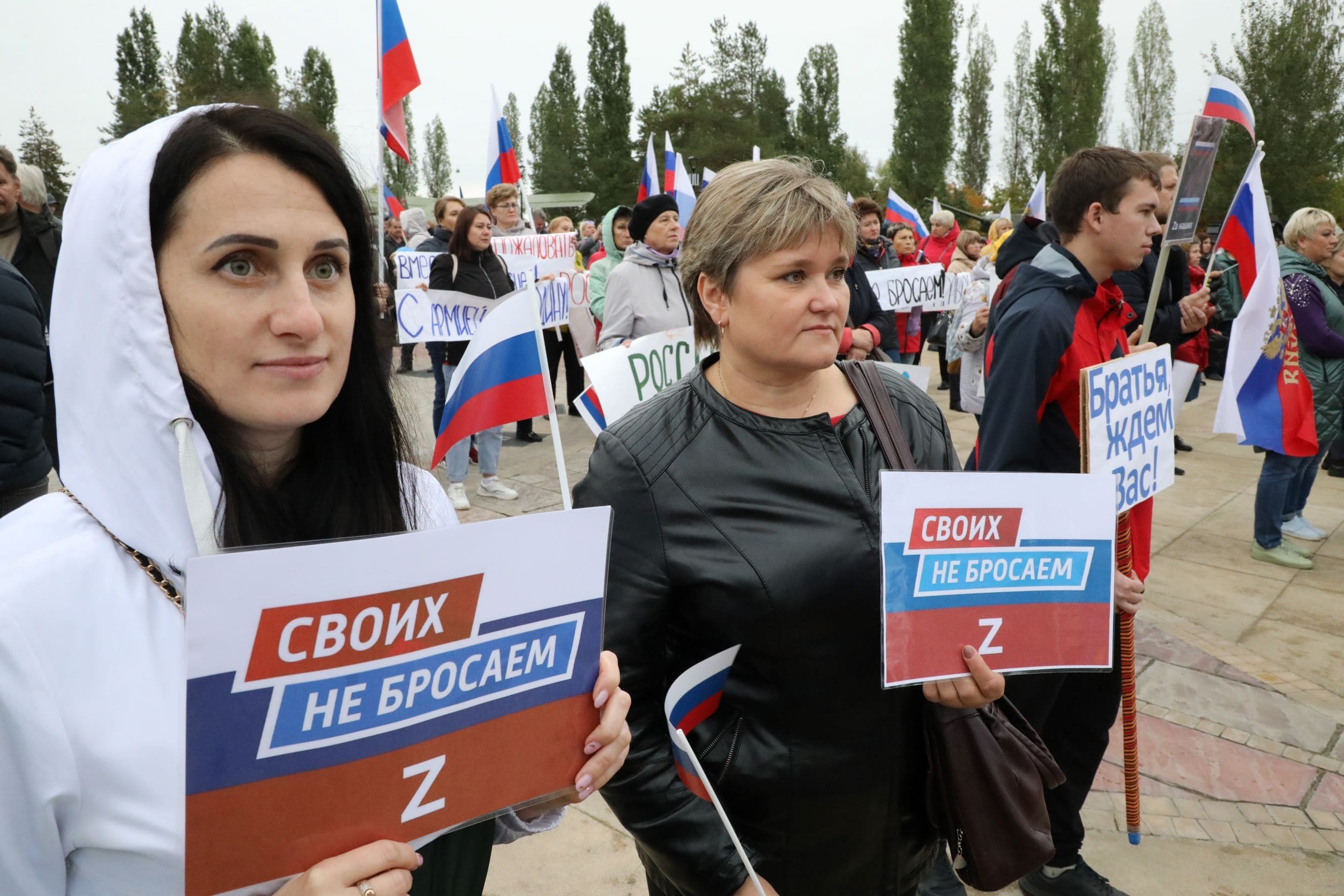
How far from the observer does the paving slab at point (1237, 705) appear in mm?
3982

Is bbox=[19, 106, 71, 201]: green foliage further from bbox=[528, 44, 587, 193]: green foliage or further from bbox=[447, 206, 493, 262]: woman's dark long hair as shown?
bbox=[528, 44, 587, 193]: green foliage

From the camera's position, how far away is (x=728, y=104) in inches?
2648

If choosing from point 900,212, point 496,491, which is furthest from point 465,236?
point 900,212

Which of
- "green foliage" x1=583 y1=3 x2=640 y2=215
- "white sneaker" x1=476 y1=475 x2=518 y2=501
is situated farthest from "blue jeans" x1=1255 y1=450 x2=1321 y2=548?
"green foliage" x1=583 y1=3 x2=640 y2=215

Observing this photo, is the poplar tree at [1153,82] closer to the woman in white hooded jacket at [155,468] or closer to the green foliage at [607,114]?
the green foliage at [607,114]

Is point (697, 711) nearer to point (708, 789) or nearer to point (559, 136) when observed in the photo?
point (708, 789)

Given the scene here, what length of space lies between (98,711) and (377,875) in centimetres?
35

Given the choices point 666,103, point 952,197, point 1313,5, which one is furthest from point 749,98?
point 1313,5

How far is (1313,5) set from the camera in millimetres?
29766

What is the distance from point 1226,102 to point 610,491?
3.71 metres

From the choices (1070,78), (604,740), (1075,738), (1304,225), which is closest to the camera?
(604,740)

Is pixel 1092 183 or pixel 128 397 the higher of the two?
pixel 1092 183

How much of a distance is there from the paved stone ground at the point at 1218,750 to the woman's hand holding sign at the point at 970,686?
1.07 metres

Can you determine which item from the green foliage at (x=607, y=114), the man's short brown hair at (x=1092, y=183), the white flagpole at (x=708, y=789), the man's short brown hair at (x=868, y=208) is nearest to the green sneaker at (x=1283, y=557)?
the man's short brown hair at (x=1092, y=183)
